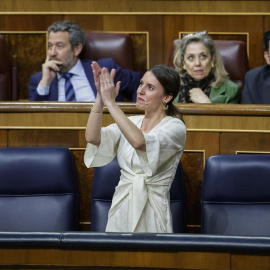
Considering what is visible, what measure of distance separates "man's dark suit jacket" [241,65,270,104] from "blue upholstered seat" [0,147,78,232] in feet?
1.35

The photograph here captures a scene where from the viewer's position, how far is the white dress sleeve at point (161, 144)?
34.1 inches

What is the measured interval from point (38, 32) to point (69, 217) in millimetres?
577

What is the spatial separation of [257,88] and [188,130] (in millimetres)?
268

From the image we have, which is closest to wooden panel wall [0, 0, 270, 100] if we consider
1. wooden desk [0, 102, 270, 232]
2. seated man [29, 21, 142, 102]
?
seated man [29, 21, 142, 102]

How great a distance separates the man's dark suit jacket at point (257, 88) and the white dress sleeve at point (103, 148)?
0.45m

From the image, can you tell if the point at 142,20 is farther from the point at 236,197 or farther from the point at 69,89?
the point at 236,197

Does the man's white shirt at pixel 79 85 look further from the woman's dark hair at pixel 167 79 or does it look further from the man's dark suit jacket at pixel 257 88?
the woman's dark hair at pixel 167 79

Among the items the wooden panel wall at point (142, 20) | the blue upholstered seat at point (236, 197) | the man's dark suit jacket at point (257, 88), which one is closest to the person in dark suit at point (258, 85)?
the man's dark suit jacket at point (257, 88)

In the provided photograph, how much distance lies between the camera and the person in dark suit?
50.8 inches

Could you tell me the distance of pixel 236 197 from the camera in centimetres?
101

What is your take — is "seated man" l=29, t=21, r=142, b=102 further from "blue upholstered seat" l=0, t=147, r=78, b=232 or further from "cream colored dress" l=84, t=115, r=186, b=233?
"cream colored dress" l=84, t=115, r=186, b=233

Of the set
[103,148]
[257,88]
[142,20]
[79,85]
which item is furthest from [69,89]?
[103,148]

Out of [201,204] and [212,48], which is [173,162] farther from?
[212,48]

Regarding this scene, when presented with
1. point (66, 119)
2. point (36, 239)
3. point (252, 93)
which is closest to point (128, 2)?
point (252, 93)
